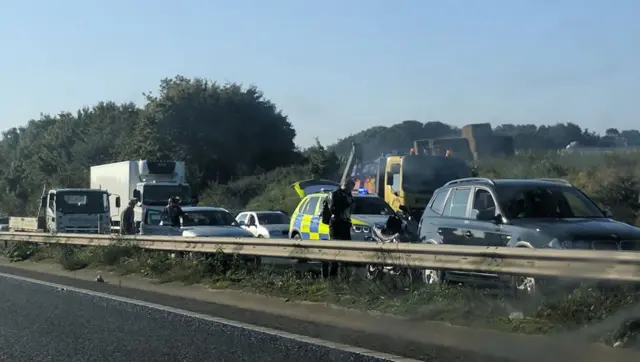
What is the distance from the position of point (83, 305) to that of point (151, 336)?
3.29 metres

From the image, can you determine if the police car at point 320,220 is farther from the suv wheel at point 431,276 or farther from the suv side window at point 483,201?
the suv wheel at point 431,276

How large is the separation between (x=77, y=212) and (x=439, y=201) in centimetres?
2042

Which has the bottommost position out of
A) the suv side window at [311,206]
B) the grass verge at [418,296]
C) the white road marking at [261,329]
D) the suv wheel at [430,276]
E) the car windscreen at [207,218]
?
the white road marking at [261,329]

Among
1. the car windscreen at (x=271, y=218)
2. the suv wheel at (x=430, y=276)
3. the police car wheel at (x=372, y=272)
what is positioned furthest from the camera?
the car windscreen at (x=271, y=218)

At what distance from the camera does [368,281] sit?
10.6m

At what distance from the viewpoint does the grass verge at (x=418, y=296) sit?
774 cm

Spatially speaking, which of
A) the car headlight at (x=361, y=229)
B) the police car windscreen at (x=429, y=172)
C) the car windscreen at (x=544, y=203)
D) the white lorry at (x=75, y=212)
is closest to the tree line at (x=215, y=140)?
the police car windscreen at (x=429, y=172)

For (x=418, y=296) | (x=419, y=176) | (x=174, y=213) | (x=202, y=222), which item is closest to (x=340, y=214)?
(x=418, y=296)

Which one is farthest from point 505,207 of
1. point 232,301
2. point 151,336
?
point 151,336

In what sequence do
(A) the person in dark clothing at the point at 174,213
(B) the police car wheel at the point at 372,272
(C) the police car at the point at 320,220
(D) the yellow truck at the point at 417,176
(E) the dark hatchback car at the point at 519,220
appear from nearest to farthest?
1. (E) the dark hatchback car at the point at 519,220
2. (B) the police car wheel at the point at 372,272
3. (C) the police car at the point at 320,220
4. (A) the person in dark clothing at the point at 174,213
5. (D) the yellow truck at the point at 417,176

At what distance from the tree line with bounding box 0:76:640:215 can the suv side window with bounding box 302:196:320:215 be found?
1339 centimetres

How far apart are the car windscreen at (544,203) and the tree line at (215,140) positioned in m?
18.0

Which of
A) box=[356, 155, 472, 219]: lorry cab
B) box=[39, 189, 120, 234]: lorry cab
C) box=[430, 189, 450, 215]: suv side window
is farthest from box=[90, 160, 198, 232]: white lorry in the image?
box=[430, 189, 450, 215]: suv side window

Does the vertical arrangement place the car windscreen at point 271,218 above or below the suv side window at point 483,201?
below
